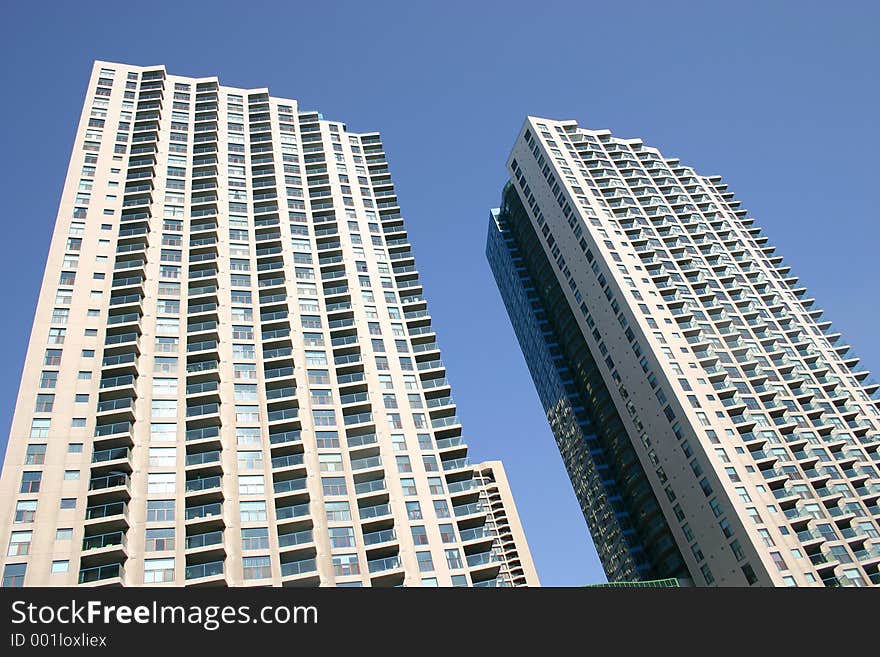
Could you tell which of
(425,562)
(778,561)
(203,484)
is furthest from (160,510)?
(778,561)

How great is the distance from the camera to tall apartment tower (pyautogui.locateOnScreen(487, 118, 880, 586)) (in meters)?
70.6

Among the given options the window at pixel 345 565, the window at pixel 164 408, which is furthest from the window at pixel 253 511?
the window at pixel 164 408

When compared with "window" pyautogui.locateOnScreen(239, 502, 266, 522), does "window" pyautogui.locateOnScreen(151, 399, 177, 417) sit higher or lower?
higher

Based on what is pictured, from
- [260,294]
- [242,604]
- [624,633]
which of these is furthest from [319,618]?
[260,294]

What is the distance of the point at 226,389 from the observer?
192ft

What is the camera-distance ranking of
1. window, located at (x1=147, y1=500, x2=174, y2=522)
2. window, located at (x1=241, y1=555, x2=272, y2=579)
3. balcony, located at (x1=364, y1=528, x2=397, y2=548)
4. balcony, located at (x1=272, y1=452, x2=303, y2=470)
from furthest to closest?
balcony, located at (x1=272, y1=452, x2=303, y2=470) < balcony, located at (x1=364, y1=528, x2=397, y2=548) < window, located at (x1=147, y1=500, x2=174, y2=522) < window, located at (x1=241, y1=555, x2=272, y2=579)

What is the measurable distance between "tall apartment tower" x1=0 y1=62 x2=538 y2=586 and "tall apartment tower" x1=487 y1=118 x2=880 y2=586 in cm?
2960

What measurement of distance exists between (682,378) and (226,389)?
5162cm

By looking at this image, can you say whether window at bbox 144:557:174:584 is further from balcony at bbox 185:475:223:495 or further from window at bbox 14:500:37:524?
window at bbox 14:500:37:524

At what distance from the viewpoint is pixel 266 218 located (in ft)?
251

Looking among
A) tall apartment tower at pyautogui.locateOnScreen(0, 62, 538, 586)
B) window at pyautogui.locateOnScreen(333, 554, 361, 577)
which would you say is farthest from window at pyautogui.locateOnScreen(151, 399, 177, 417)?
window at pyautogui.locateOnScreen(333, 554, 361, 577)

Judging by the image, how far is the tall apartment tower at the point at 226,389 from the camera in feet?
159

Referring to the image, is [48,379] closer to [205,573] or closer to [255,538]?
[205,573]

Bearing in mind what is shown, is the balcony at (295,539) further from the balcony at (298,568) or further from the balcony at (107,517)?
the balcony at (107,517)
